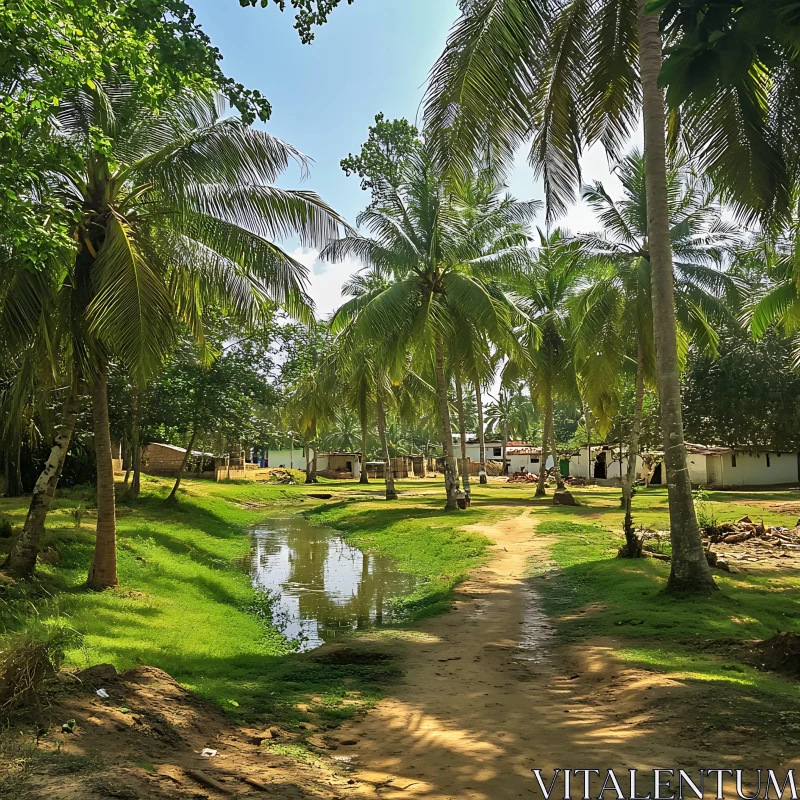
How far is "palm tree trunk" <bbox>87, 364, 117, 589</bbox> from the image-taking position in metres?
9.23

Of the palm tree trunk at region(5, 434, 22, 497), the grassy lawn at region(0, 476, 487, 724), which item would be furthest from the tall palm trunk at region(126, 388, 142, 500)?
the palm tree trunk at region(5, 434, 22, 497)

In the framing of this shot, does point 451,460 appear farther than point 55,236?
Yes

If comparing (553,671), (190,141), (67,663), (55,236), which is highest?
(190,141)

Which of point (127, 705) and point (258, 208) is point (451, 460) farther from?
point (127, 705)

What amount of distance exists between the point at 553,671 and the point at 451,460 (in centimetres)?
1469

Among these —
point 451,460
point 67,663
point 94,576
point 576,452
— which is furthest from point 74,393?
point 576,452

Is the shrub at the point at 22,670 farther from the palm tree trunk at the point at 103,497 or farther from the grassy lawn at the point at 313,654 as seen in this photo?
the palm tree trunk at the point at 103,497

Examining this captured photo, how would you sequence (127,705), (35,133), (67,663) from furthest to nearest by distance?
(35,133) < (67,663) < (127,705)

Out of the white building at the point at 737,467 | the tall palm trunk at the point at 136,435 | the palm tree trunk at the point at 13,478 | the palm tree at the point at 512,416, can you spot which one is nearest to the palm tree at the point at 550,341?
the white building at the point at 737,467

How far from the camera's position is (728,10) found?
130 inches

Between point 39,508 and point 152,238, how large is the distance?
405 centimetres

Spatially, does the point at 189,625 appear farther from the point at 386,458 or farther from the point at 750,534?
the point at 386,458

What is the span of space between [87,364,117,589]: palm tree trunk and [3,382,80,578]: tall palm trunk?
1.10ft

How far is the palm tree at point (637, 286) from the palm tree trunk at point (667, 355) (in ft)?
25.7
